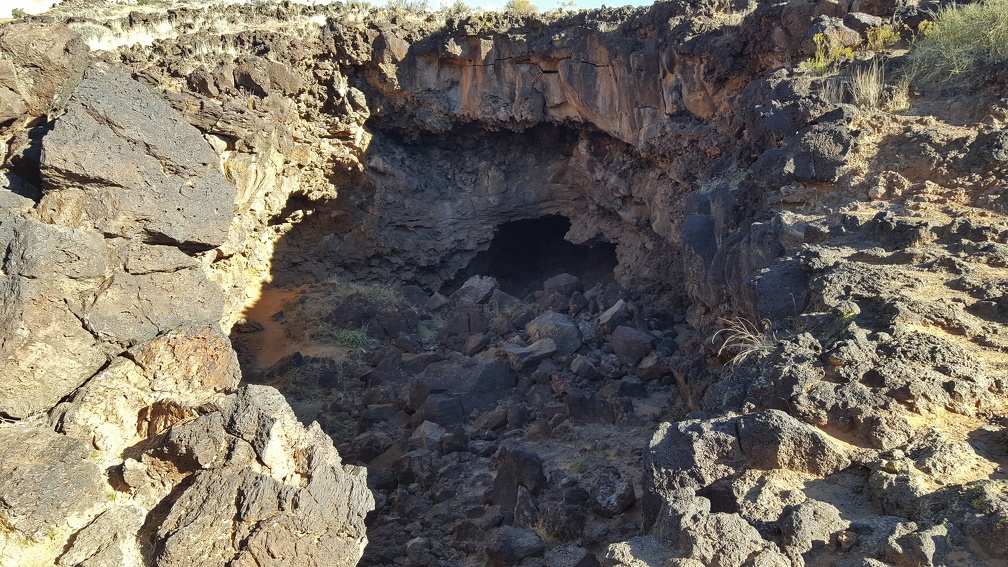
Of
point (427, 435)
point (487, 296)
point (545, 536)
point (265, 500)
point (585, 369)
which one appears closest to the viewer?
point (265, 500)

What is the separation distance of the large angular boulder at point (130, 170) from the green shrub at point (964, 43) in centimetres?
794

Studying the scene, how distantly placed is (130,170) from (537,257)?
1207 cm

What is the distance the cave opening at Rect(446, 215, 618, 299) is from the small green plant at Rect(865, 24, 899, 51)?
7676 millimetres

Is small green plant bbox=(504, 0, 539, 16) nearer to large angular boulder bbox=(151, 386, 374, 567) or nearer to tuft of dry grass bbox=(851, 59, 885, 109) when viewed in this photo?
tuft of dry grass bbox=(851, 59, 885, 109)

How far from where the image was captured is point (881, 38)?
9.80 meters

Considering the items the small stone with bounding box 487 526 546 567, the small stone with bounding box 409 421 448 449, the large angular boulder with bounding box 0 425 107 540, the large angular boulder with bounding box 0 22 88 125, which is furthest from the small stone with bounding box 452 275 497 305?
the large angular boulder with bounding box 0 425 107 540

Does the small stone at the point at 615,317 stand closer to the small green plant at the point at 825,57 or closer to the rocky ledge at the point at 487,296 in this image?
the rocky ledge at the point at 487,296

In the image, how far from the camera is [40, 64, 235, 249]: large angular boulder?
6.20 meters

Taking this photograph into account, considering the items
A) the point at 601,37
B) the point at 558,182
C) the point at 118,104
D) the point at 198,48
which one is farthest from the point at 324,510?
the point at 558,182

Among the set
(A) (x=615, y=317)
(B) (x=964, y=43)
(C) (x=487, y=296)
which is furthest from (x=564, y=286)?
(B) (x=964, y=43)

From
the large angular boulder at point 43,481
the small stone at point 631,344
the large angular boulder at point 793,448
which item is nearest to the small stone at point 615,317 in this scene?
the small stone at point 631,344

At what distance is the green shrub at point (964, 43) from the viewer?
8672 mm

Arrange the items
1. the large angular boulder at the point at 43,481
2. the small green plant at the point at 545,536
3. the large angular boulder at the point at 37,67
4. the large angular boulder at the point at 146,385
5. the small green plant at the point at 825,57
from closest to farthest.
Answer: the large angular boulder at the point at 43,481
the large angular boulder at the point at 146,385
the large angular boulder at the point at 37,67
the small green plant at the point at 545,536
the small green plant at the point at 825,57

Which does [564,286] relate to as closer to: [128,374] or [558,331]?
[558,331]
